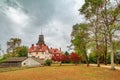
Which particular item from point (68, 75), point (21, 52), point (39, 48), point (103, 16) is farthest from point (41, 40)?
point (68, 75)

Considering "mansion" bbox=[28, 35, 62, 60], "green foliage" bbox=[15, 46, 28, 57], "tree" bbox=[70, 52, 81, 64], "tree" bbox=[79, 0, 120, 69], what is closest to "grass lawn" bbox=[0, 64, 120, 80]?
"tree" bbox=[79, 0, 120, 69]

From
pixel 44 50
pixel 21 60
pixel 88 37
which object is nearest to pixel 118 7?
pixel 88 37

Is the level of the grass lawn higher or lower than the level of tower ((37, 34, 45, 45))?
lower

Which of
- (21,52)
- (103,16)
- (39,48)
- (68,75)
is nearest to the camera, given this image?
(68,75)

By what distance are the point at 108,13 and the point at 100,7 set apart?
2.17 m

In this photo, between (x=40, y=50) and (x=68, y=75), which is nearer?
(x=68, y=75)

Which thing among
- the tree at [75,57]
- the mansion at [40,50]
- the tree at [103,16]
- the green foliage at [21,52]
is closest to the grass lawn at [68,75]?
the tree at [103,16]

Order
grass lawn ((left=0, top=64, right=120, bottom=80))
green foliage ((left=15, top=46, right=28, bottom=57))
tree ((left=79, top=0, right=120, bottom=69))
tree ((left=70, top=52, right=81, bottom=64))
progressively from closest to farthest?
1. grass lawn ((left=0, top=64, right=120, bottom=80))
2. tree ((left=79, top=0, right=120, bottom=69))
3. tree ((left=70, top=52, right=81, bottom=64))
4. green foliage ((left=15, top=46, right=28, bottom=57))

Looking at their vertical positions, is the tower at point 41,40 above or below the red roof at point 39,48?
above

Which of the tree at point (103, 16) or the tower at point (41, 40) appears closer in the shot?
the tree at point (103, 16)

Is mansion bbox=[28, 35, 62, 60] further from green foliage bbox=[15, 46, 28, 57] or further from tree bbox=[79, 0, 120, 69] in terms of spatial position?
tree bbox=[79, 0, 120, 69]

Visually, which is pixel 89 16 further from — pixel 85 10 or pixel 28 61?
pixel 28 61

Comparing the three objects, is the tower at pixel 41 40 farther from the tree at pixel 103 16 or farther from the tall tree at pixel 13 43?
the tree at pixel 103 16

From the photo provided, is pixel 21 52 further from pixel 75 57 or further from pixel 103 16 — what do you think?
pixel 103 16
